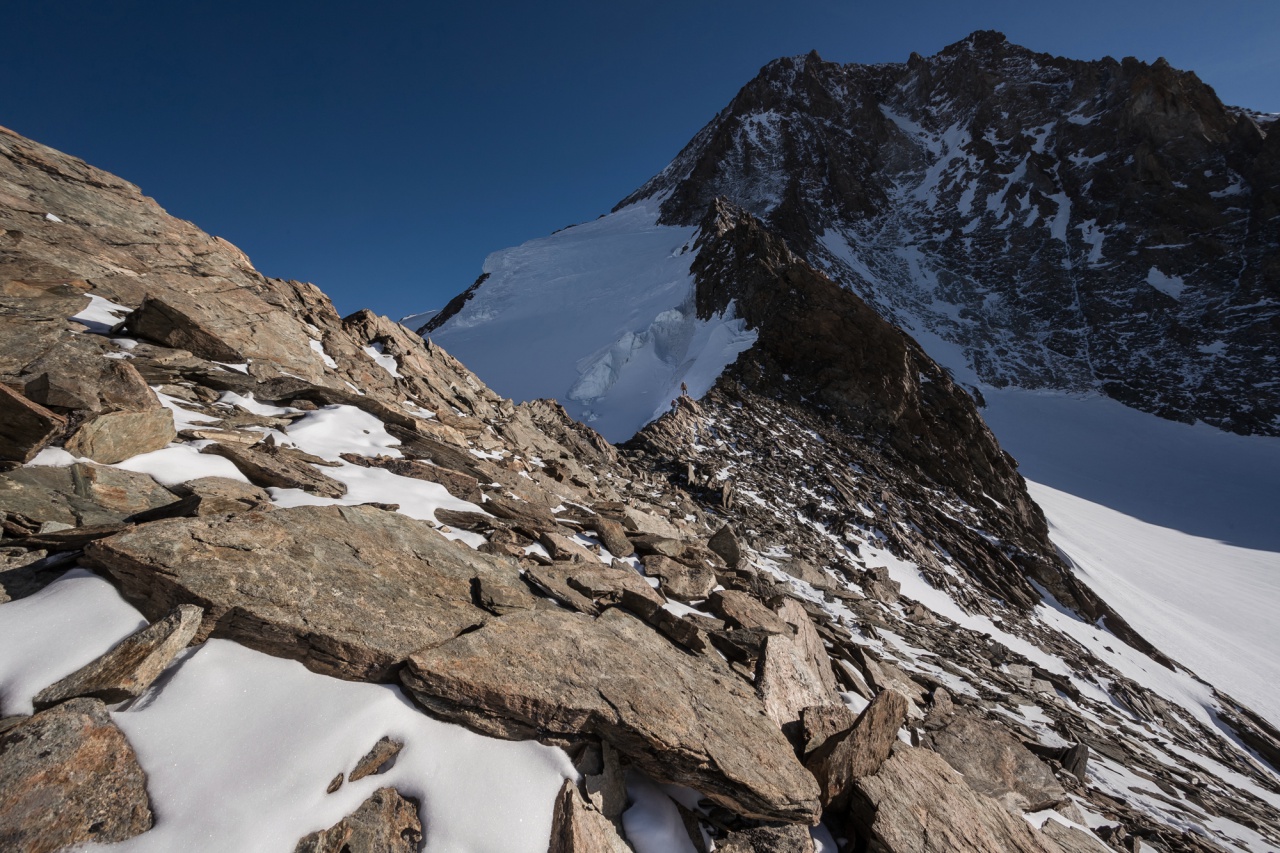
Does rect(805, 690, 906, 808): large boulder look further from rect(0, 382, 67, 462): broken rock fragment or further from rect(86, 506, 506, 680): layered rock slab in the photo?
rect(0, 382, 67, 462): broken rock fragment

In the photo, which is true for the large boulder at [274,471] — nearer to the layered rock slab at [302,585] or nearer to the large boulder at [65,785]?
the layered rock slab at [302,585]

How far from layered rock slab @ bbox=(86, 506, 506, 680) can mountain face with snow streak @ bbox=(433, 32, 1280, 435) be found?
118ft

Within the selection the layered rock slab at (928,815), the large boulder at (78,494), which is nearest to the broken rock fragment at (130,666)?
A: the large boulder at (78,494)

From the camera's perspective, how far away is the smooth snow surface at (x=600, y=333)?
2567cm

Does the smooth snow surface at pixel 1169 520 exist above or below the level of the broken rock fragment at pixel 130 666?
above

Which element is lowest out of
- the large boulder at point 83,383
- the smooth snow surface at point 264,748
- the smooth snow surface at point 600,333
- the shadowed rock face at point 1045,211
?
the smooth snow surface at point 264,748

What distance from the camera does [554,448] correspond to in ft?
43.8

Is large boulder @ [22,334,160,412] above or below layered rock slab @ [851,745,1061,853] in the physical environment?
above

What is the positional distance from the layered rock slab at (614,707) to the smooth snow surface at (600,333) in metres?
16.9

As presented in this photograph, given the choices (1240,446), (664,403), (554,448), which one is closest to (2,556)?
(554,448)

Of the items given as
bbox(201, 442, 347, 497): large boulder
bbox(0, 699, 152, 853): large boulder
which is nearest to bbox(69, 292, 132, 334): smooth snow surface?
bbox(201, 442, 347, 497): large boulder

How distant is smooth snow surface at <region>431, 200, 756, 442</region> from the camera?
2567cm

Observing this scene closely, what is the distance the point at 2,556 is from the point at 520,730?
11.7 ft

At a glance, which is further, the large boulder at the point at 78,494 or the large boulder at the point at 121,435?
the large boulder at the point at 121,435
